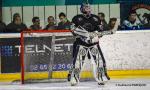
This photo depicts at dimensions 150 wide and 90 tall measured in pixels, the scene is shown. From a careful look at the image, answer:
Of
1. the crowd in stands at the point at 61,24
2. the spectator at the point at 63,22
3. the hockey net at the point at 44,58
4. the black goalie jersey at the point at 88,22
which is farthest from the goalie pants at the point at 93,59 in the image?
the spectator at the point at 63,22

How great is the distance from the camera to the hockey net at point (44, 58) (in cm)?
1043

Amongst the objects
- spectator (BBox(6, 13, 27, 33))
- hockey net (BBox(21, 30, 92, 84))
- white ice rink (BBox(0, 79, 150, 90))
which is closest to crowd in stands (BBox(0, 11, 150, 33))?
spectator (BBox(6, 13, 27, 33))

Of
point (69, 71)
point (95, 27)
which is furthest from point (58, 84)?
point (95, 27)

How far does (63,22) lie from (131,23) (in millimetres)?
1403

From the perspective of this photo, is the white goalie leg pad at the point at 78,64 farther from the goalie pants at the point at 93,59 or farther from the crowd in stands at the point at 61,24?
the crowd in stands at the point at 61,24

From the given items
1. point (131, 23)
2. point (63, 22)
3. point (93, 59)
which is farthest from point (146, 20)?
point (93, 59)

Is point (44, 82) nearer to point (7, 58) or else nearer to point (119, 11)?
point (7, 58)

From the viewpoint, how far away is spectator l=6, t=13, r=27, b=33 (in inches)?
449

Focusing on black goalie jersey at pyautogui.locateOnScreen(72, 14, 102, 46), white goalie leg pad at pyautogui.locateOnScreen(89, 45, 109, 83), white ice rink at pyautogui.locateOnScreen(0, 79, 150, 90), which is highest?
black goalie jersey at pyautogui.locateOnScreen(72, 14, 102, 46)

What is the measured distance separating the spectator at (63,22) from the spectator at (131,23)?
3.76ft

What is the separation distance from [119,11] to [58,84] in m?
2.89

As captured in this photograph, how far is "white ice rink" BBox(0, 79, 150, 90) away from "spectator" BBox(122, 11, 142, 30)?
1.48 metres

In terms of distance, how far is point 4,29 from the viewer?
11.5 metres

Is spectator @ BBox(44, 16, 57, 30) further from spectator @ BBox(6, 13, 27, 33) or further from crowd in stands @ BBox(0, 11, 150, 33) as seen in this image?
spectator @ BBox(6, 13, 27, 33)
